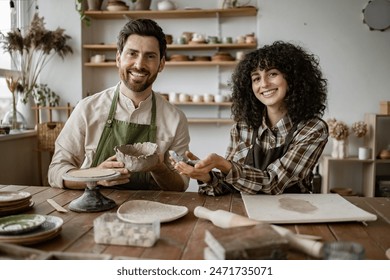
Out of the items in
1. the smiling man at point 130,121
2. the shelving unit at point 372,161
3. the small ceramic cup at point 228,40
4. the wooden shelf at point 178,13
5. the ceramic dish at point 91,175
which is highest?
the wooden shelf at point 178,13

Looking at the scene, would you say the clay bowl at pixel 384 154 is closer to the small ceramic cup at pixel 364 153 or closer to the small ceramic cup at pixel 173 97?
the small ceramic cup at pixel 364 153

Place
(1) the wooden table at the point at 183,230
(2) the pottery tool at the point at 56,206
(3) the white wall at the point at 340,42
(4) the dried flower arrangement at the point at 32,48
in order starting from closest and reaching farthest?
(1) the wooden table at the point at 183,230
(2) the pottery tool at the point at 56,206
(4) the dried flower arrangement at the point at 32,48
(3) the white wall at the point at 340,42

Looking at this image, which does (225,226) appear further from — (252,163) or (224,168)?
(252,163)

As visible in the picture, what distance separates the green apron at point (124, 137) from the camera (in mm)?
1927

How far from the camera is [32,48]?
4004 millimetres

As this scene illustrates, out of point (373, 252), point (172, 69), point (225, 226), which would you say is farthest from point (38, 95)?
point (373, 252)

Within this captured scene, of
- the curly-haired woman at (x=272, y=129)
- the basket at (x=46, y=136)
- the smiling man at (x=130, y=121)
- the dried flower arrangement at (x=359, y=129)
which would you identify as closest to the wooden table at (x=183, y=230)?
the curly-haired woman at (x=272, y=129)

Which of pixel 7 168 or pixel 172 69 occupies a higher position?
pixel 172 69

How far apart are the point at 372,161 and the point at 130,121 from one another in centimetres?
284

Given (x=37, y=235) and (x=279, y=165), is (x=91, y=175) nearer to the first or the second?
(x=37, y=235)

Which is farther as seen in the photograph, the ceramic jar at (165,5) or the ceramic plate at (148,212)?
the ceramic jar at (165,5)

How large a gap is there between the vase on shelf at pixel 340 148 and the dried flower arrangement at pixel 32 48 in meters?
2.90

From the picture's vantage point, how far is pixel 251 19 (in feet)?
14.3

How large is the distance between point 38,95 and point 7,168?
1010mm
